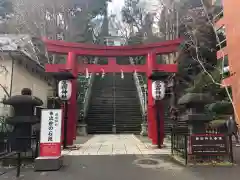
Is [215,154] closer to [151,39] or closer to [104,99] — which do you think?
[104,99]

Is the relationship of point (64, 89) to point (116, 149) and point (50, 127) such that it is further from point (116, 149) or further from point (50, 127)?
point (50, 127)

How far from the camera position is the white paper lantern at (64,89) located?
1248cm

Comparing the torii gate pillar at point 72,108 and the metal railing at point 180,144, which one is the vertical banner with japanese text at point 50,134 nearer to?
the metal railing at point 180,144

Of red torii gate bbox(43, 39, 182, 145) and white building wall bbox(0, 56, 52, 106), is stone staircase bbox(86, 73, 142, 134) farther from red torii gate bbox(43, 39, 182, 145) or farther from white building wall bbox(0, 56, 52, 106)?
red torii gate bbox(43, 39, 182, 145)

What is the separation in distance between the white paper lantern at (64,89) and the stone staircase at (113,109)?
8010 millimetres

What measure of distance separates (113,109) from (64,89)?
1003cm

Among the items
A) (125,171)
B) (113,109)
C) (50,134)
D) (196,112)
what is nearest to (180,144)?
(196,112)

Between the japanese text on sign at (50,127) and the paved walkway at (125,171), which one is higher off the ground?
the japanese text on sign at (50,127)

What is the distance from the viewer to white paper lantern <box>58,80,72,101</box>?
41.0ft

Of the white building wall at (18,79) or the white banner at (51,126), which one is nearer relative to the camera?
the white banner at (51,126)

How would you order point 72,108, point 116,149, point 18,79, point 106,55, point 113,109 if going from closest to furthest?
point 116,149 < point 72,108 < point 106,55 < point 18,79 < point 113,109

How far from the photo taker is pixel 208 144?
8.16 m

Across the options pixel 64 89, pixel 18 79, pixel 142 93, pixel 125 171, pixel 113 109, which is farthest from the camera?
pixel 142 93

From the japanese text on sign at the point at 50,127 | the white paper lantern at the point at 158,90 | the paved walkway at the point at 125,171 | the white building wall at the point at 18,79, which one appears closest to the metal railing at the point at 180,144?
the paved walkway at the point at 125,171
